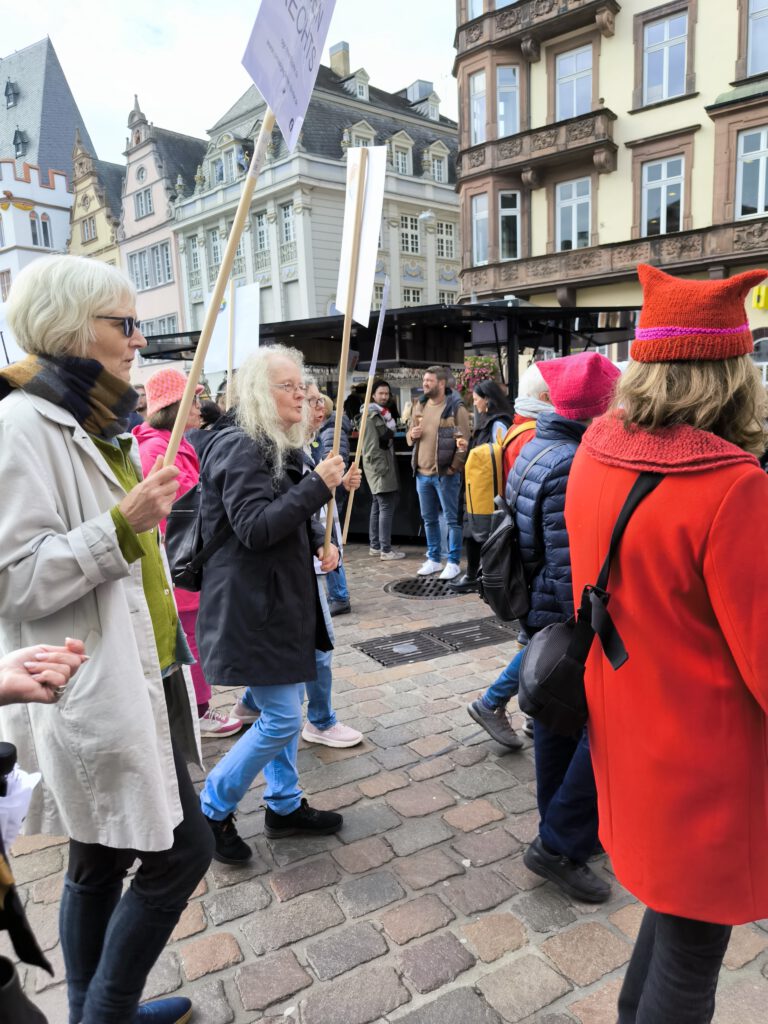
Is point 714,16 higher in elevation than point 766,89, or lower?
higher

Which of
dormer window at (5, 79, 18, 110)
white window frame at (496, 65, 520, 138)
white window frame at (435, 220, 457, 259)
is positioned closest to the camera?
white window frame at (496, 65, 520, 138)

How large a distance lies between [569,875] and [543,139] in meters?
24.3

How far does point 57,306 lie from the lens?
1.65 m

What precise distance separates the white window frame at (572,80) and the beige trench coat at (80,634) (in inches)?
958

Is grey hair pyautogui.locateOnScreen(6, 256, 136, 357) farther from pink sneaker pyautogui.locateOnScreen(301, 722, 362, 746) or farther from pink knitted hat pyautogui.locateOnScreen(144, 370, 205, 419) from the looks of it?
pink sneaker pyautogui.locateOnScreen(301, 722, 362, 746)

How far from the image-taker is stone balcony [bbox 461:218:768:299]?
19547 millimetres

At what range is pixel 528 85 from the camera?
76.4 feet

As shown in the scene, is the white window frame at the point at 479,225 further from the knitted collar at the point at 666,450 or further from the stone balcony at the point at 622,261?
the knitted collar at the point at 666,450

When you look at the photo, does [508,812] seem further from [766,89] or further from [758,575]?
[766,89]

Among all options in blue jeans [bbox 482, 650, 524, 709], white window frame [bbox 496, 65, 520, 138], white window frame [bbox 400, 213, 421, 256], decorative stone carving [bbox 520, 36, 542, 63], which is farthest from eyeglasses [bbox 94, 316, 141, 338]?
white window frame [bbox 400, 213, 421, 256]

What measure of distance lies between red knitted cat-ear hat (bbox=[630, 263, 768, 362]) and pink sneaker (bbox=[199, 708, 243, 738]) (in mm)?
3244

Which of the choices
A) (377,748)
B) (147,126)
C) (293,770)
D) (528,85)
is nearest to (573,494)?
(293,770)

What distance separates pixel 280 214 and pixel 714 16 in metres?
19.8

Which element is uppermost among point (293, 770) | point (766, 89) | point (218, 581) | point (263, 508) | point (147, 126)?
point (147, 126)
